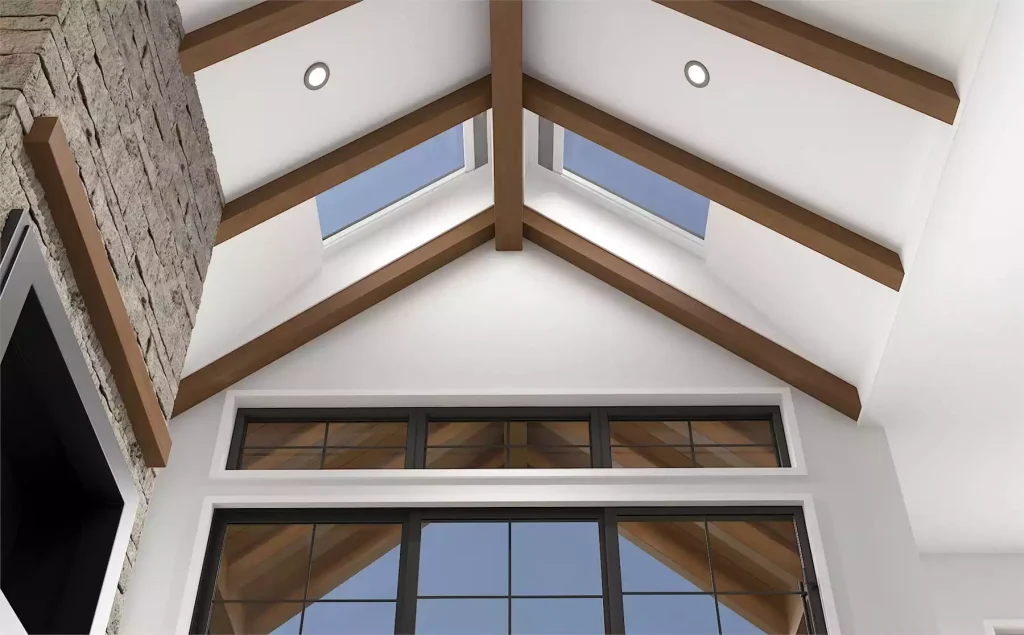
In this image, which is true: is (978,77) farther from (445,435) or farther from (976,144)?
(445,435)

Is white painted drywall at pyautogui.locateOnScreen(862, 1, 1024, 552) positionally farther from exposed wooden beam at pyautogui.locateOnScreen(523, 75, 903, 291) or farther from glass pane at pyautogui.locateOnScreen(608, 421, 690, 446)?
glass pane at pyautogui.locateOnScreen(608, 421, 690, 446)

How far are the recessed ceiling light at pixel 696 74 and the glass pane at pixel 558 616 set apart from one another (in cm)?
273

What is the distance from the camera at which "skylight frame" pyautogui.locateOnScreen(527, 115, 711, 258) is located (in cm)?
588

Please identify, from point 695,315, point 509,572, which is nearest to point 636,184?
point 695,315

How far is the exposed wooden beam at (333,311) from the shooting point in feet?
17.8

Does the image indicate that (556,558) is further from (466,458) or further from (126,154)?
(126,154)

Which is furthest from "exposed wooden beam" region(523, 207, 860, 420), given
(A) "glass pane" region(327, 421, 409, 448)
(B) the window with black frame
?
(A) "glass pane" region(327, 421, 409, 448)

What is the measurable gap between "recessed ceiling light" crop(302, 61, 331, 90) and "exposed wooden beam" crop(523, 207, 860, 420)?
1886mm

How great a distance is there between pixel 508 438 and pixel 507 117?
1.91 meters

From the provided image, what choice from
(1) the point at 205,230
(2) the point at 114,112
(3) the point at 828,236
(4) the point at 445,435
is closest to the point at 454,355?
(4) the point at 445,435

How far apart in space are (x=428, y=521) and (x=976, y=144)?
10.8 ft

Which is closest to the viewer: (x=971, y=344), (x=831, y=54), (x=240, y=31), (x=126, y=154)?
(x=126, y=154)

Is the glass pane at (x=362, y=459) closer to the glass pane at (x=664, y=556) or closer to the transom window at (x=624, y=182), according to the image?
the glass pane at (x=664, y=556)

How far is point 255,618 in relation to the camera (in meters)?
4.78
